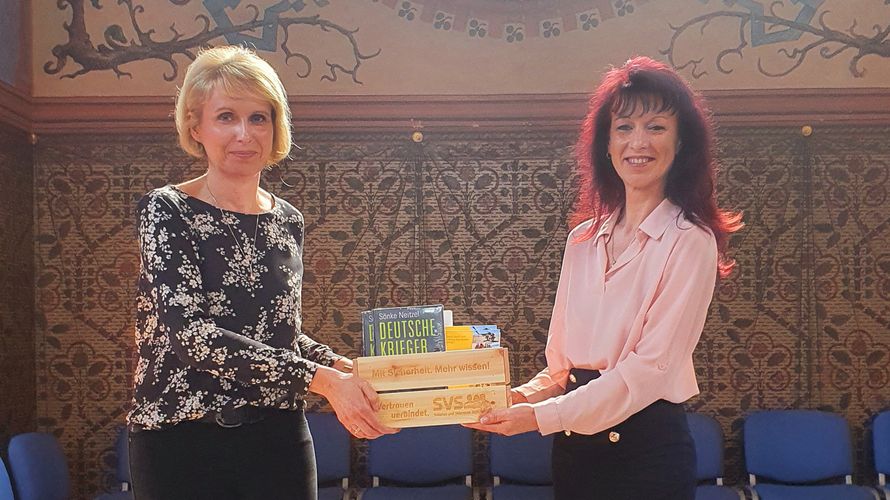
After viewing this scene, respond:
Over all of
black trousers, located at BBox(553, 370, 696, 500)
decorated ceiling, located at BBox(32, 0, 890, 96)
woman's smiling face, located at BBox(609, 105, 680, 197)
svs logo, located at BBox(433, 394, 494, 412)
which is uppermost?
decorated ceiling, located at BBox(32, 0, 890, 96)

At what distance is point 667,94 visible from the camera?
2.54 meters

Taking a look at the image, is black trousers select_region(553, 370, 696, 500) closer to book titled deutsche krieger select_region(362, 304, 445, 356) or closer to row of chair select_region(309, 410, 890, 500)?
book titled deutsche krieger select_region(362, 304, 445, 356)

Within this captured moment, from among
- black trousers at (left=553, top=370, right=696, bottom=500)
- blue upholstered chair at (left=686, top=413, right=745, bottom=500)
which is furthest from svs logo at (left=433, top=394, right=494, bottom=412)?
blue upholstered chair at (left=686, top=413, right=745, bottom=500)

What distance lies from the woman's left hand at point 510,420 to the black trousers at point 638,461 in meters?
0.14

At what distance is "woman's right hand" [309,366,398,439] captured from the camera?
7.79 ft

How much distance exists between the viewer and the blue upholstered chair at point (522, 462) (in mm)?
5309

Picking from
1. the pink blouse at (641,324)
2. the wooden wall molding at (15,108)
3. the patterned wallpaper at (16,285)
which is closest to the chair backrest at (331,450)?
the patterned wallpaper at (16,285)

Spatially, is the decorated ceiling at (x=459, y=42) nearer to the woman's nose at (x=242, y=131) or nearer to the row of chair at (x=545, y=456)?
the row of chair at (x=545, y=456)

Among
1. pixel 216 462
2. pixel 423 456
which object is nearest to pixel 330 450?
pixel 423 456

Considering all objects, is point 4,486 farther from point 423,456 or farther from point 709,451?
point 709,451

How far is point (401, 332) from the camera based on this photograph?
2479mm

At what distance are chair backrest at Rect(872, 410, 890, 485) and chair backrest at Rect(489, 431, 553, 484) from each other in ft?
6.51

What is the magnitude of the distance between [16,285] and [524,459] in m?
3.27

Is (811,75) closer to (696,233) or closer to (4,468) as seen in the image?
(696,233)
